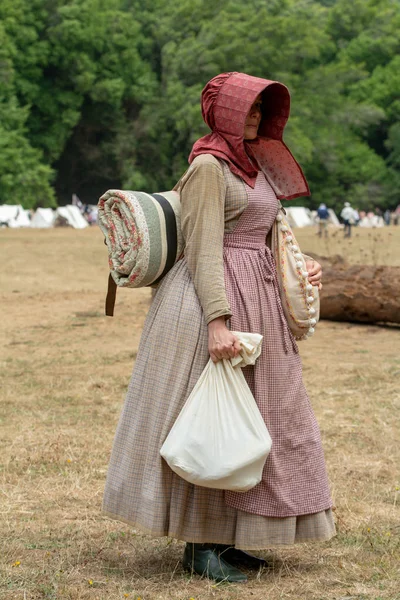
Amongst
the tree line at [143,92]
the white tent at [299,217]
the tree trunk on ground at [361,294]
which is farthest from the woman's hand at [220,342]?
the white tent at [299,217]

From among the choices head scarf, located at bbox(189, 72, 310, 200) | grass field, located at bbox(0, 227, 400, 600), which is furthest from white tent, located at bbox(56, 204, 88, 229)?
head scarf, located at bbox(189, 72, 310, 200)

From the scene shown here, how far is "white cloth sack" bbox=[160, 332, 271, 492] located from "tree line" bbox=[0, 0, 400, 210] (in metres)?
42.7

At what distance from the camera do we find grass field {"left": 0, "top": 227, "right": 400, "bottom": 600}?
3.41 metres

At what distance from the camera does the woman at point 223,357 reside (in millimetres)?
3338

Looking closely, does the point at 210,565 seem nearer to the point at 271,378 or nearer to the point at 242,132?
the point at 271,378

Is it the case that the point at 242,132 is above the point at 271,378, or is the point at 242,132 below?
above

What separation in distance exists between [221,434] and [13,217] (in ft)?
121

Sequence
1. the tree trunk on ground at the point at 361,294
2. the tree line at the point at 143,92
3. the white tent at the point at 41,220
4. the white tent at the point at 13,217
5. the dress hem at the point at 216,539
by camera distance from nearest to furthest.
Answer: the dress hem at the point at 216,539, the tree trunk on ground at the point at 361,294, the white tent at the point at 13,217, the white tent at the point at 41,220, the tree line at the point at 143,92

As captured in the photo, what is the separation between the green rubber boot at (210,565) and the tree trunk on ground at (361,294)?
7047 millimetres

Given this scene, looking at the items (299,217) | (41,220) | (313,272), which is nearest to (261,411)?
(313,272)

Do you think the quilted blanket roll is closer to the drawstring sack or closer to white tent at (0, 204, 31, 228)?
the drawstring sack

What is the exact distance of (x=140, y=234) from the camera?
3324 millimetres

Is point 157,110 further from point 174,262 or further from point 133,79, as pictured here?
point 174,262

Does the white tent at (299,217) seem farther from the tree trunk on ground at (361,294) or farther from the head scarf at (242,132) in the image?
the head scarf at (242,132)
